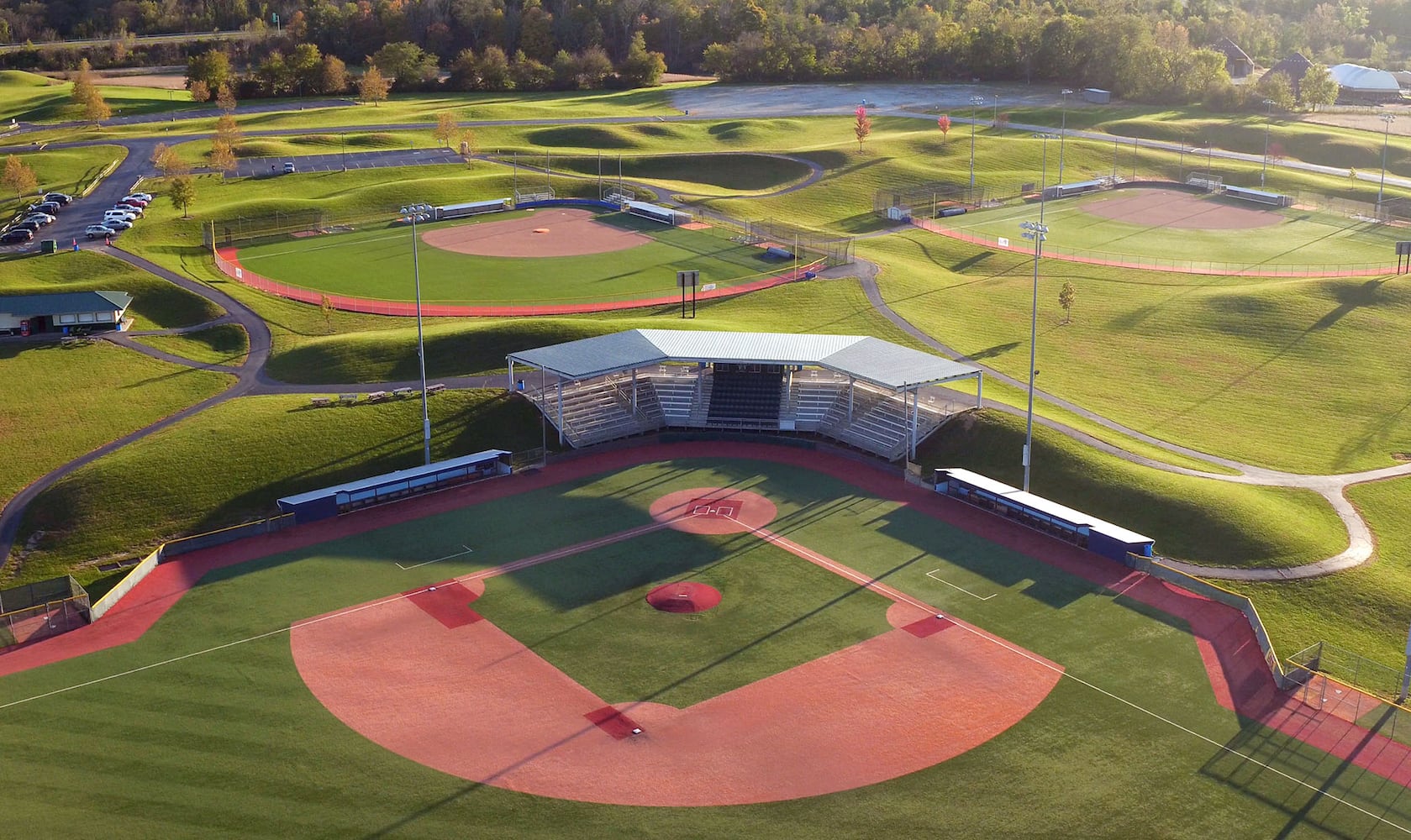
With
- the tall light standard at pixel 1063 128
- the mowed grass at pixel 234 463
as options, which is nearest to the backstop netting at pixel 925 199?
the tall light standard at pixel 1063 128

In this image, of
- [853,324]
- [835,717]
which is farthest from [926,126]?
[835,717]

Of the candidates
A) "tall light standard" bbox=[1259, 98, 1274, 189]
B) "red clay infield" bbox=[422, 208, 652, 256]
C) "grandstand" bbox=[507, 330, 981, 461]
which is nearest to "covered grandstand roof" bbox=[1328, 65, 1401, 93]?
"tall light standard" bbox=[1259, 98, 1274, 189]

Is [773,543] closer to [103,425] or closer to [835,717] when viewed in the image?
[835,717]

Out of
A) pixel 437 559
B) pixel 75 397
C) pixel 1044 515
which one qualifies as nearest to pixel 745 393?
pixel 1044 515

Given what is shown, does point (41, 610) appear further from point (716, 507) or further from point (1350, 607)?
point (1350, 607)

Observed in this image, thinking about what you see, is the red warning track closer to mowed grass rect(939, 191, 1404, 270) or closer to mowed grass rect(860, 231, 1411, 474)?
mowed grass rect(860, 231, 1411, 474)

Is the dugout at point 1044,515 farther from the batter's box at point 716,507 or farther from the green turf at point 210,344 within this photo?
the green turf at point 210,344
